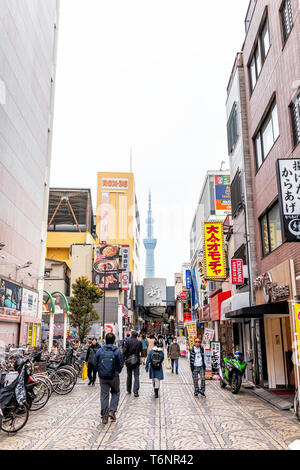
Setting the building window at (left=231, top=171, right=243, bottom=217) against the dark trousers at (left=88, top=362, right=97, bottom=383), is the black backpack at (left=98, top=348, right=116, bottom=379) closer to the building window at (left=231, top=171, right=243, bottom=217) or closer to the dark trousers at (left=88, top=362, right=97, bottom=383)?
the dark trousers at (left=88, top=362, right=97, bottom=383)

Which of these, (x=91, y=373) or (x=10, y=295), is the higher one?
(x=10, y=295)

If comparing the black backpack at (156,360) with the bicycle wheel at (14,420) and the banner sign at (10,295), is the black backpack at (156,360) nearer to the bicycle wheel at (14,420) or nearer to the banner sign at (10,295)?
the bicycle wheel at (14,420)

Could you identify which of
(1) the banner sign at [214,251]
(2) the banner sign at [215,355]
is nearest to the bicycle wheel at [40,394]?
(2) the banner sign at [215,355]

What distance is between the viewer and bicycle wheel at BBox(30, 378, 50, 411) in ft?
33.6

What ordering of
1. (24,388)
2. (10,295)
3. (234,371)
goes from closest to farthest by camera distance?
(24,388)
(234,371)
(10,295)

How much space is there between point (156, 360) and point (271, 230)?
5.88 metres

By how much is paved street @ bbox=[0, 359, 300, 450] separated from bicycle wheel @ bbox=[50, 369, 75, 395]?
0.47m

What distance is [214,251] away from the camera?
22375mm

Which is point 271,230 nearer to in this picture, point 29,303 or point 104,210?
point 29,303

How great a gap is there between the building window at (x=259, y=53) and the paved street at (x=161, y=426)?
11.6 meters

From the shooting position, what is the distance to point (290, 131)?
11234mm

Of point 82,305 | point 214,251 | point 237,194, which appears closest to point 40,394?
point 237,194

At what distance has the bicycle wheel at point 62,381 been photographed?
1266 centimetres
